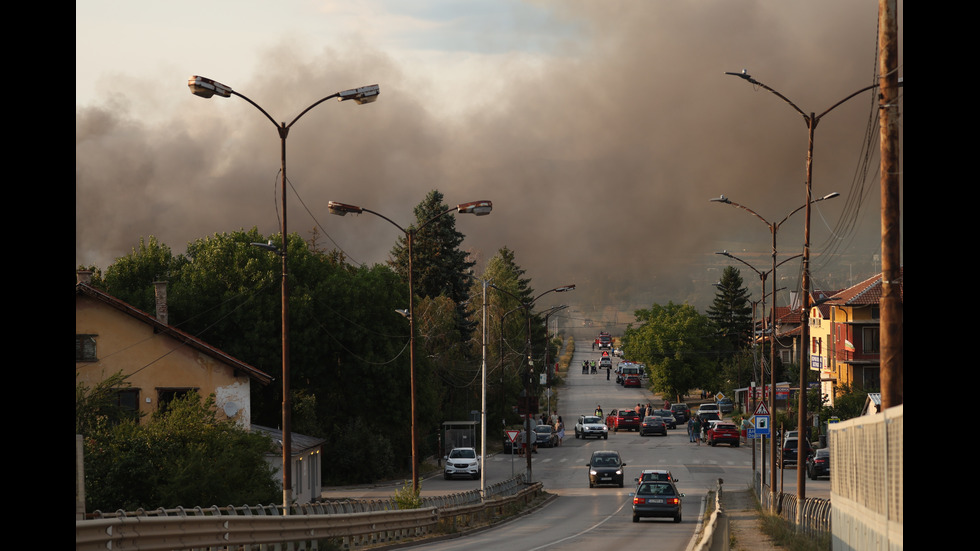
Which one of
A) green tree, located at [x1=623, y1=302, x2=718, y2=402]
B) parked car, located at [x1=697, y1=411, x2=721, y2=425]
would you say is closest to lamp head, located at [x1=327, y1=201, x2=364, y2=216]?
parked car, located at [x1=697, y1=411, x2=721, y2=425]

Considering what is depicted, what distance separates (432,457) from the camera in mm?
76438

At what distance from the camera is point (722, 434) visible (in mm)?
77688

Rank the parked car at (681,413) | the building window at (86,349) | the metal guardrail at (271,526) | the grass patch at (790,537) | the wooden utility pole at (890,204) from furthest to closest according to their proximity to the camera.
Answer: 1. the parked car at (681,413)
2. the building window at (86,349)
3. the grass patch at (790,537)
4. the metal guardrail at (271,526)
5. the wooden utility pole at (890,204)

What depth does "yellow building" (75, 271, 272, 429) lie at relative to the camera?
41562mm

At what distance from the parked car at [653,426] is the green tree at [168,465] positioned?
190ft

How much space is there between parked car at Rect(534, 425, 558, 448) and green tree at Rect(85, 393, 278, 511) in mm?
50875

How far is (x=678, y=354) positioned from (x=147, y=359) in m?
91.2

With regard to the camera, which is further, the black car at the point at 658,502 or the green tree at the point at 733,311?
the green tree at the point at 733,311

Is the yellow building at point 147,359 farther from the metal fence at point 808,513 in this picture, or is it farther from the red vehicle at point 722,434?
the red vehicle at point 722,434

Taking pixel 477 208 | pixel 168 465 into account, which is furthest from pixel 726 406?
pixel 168 465

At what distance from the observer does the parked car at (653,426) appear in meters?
84.6

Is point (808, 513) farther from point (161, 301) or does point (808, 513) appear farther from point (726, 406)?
point (726, 406)

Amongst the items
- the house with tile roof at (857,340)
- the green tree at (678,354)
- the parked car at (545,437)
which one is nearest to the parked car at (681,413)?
the house with tile roof at (857,340)

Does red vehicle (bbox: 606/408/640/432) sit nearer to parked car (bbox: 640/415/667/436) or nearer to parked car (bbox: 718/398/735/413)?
parked car (bbox: 640/415/667/436)
